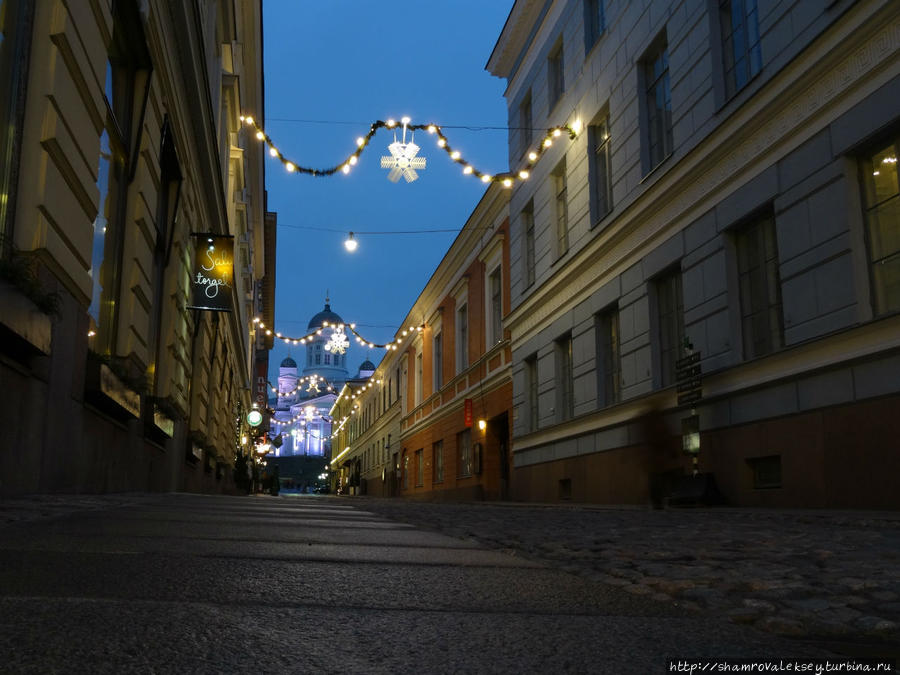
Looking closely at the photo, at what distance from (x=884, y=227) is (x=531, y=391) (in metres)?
11.7

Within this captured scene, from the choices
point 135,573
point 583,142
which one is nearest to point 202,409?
point 583,142

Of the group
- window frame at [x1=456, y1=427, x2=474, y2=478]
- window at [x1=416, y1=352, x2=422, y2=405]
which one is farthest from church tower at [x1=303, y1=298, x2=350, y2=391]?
window frame at [x1=456, y1=427, x2=474, y2=478]

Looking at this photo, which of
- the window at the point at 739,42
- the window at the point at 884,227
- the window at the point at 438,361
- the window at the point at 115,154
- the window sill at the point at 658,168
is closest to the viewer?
the window at the point at 884,227

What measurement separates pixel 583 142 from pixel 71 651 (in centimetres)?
1594

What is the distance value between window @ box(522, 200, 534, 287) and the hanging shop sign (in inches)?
314

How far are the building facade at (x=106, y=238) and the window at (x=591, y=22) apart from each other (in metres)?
6.97

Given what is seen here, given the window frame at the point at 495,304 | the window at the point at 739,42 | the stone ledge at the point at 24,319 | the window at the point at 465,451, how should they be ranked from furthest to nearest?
the window at the point at 465,451 < the window frame at the point at 495,304 < the window at the point at 739,42 < the stone ledge at the point at 24,319

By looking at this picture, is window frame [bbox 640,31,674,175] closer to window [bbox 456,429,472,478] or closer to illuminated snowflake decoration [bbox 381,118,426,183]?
illuminated snowflake decoration [bbox 381,118,426,183]

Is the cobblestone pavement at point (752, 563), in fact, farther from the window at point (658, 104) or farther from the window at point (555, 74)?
the window at point (555, 74)

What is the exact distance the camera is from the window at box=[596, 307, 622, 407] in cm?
1507

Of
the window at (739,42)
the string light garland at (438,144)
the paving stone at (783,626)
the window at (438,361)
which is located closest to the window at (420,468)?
the window at (438,361)

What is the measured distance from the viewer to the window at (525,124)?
20.7m

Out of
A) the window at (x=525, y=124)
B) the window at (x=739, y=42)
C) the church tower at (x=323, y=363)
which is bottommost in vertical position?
the window at (x=739, y=42)

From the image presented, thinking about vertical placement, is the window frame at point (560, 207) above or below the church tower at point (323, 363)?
below
